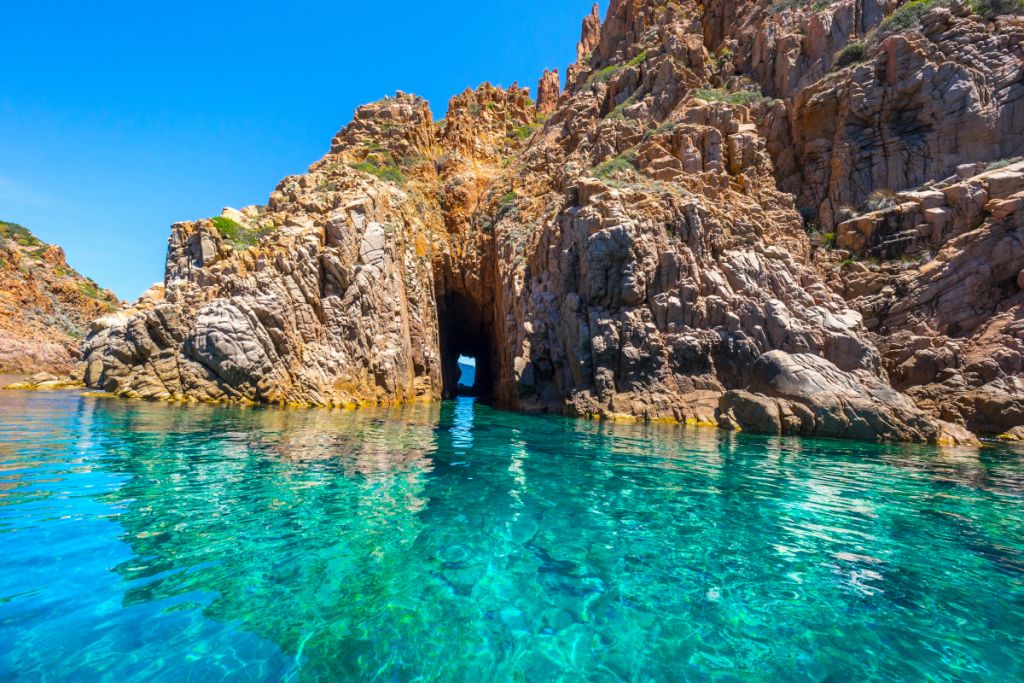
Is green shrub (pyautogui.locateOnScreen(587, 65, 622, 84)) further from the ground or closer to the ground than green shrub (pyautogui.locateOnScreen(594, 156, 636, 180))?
further from the ground

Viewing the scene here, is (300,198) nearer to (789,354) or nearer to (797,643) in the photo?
(789,354)

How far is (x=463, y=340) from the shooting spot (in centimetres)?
6244

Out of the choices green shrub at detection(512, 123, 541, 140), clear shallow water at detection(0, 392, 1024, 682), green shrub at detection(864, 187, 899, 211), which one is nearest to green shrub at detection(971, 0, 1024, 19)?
green shrub at detection(864, 187, 899, 211)

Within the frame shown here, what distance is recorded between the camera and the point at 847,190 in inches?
1439

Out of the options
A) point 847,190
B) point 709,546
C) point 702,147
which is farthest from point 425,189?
point 709,546

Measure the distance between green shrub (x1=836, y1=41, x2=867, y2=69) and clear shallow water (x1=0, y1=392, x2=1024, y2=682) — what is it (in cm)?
3940

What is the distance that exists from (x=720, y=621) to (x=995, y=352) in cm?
3343

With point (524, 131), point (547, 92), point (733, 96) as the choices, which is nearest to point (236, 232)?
point (524, 131)

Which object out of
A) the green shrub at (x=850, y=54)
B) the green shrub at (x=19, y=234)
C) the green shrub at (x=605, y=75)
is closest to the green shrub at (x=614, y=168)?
the green shrub at (x=605, y=75)

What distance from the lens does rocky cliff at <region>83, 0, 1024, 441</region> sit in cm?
2842

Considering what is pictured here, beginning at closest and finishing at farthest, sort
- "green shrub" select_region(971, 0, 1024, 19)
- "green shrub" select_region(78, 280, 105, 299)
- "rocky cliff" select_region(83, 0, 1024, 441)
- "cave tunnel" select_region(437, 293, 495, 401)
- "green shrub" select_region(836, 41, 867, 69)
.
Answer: "rocky cliff" select_region(83, 0, 1024, 441)
"green shrub" select_region(971, 0, 1024, 19)
"green shrub" select_region(836, 41, 867, 69)
"cave tunnel" select_region(437, 293, 495, 401)
"green shrub" select_region(78, 280, 105, 299)

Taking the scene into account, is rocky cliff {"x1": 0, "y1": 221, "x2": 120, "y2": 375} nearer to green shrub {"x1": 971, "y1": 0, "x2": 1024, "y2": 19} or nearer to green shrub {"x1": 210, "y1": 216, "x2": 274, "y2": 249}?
green shrub {"x1": 210, "y1": 216, "x2": 274, "y2": 249}

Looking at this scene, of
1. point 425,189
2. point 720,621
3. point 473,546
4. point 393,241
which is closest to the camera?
point 720,621

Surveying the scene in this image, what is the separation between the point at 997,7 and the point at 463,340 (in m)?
57.9
